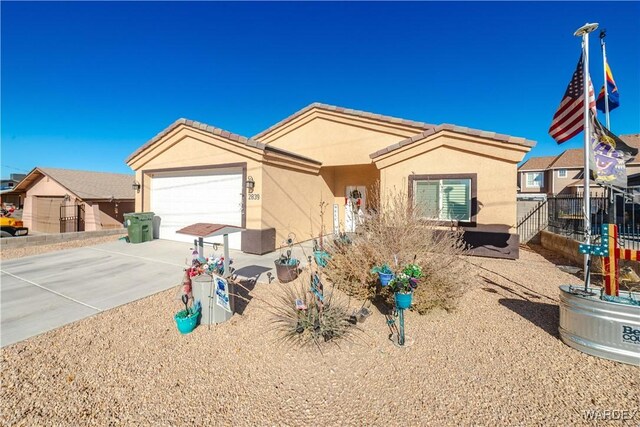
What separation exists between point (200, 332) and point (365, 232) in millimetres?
3467

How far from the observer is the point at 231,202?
30.4 feet

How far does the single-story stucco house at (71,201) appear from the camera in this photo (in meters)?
16.0

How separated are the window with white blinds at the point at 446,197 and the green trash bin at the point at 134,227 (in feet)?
32.7

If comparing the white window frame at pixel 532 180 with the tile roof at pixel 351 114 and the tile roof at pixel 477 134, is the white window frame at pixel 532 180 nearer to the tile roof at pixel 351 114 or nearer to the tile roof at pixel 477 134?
the tile roof at pixel 351 114

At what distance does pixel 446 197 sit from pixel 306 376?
7253 millimetres

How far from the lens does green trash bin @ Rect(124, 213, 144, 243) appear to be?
1006 centimetres

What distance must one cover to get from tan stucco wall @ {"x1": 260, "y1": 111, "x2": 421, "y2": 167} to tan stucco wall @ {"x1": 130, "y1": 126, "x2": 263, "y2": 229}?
3.97 m

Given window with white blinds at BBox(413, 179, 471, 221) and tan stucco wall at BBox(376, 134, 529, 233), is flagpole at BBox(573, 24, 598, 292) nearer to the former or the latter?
tan stucco wall at BBox(376, 134, 529, 233)

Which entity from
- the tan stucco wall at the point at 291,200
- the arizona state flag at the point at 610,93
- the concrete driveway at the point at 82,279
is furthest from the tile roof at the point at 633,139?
the concrete driveway at the point at 82,279

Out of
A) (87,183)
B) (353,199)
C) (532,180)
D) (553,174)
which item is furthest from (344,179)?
(532,180)

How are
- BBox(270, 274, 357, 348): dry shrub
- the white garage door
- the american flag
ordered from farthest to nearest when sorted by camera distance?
the white garage door
the american flag
BBox(270, 274, 357, 348): dry shrub

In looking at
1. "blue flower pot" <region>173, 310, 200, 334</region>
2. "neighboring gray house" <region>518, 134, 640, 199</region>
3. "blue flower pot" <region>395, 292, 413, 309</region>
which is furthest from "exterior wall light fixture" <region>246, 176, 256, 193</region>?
"neighboring gray house" <region>518, 134, 640, 199</region>

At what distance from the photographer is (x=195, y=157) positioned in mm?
9898

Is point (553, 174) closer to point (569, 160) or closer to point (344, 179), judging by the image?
point (569, 160)
